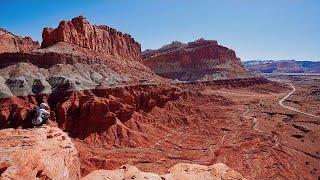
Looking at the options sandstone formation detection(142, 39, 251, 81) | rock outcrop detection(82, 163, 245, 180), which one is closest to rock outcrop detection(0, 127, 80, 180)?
rock outcrop detection(82, 163, 245, 180)

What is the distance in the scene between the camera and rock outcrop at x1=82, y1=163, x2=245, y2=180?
21141mm

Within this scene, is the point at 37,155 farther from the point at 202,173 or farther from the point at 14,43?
the point at 14,43

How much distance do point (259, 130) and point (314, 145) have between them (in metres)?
11.5

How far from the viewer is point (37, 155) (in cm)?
1628

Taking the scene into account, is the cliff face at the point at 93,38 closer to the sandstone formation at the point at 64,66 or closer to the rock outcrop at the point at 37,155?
the sandstone formation at the point at 64,66

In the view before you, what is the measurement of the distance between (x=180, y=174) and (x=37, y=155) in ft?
31.6

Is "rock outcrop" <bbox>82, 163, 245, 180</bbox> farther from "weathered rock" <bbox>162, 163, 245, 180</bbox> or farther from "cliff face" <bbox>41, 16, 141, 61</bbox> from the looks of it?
"cliff face" <bbox>41, 16, 141, 61</bbox>

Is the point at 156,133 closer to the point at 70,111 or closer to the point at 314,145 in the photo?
the point at 70,111

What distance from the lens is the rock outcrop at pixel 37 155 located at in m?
14.6

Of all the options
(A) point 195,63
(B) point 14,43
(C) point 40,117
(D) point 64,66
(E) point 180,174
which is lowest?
(E) point 180,174

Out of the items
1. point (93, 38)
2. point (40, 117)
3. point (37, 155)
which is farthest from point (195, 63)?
point (37, 155)

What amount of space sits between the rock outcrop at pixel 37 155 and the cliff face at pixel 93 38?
6595 centimetres

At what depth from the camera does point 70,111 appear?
5806 centimetres

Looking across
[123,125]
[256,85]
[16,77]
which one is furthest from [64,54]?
[256,85]
